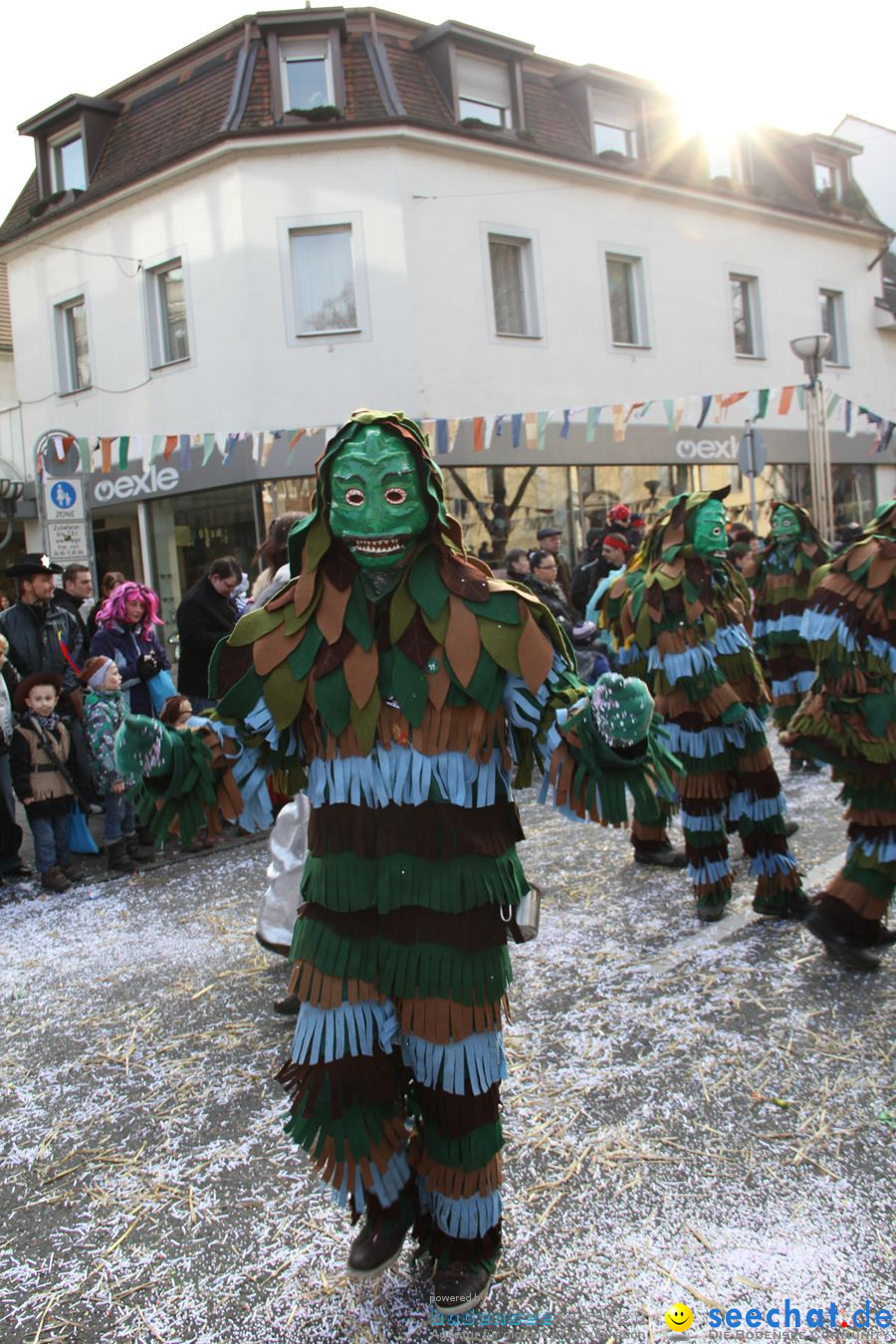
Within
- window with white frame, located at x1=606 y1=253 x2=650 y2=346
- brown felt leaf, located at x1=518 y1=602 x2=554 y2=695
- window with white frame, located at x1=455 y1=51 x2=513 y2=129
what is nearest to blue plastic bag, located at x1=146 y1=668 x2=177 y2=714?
brown felt leaf, located at x1=518 y1=602 x2=554 y2=695

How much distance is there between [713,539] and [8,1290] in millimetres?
3869

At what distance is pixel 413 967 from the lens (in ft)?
7.39

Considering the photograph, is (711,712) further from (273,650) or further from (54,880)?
(54,880)

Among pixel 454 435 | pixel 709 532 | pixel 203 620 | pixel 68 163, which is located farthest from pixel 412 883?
pixel 68 163

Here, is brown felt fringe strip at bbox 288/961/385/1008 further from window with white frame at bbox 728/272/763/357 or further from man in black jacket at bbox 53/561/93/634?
window with white frame at bbox 728/272/763/357

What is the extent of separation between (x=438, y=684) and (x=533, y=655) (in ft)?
0.73

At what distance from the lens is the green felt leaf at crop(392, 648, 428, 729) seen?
2256mm

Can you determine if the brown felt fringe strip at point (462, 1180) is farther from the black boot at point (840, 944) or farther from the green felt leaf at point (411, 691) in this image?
the black boot at point (840, 944)

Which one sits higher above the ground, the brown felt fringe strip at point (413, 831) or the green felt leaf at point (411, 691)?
the green felt leaf at point (411, 691)

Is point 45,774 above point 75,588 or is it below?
below

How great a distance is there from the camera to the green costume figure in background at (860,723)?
12.6ft

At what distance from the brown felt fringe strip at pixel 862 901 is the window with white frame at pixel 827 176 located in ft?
65.4

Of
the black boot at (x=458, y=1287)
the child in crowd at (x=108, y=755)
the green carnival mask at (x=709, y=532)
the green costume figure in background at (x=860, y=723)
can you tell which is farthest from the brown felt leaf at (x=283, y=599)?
the child in crowd at (x=108, y=755)

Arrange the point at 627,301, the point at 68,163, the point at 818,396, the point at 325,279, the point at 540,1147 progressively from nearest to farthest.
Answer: the point at 540,1147 < the point at 818,396 < the point at 325,279 < the point at 68,163 < the point at 627,301
